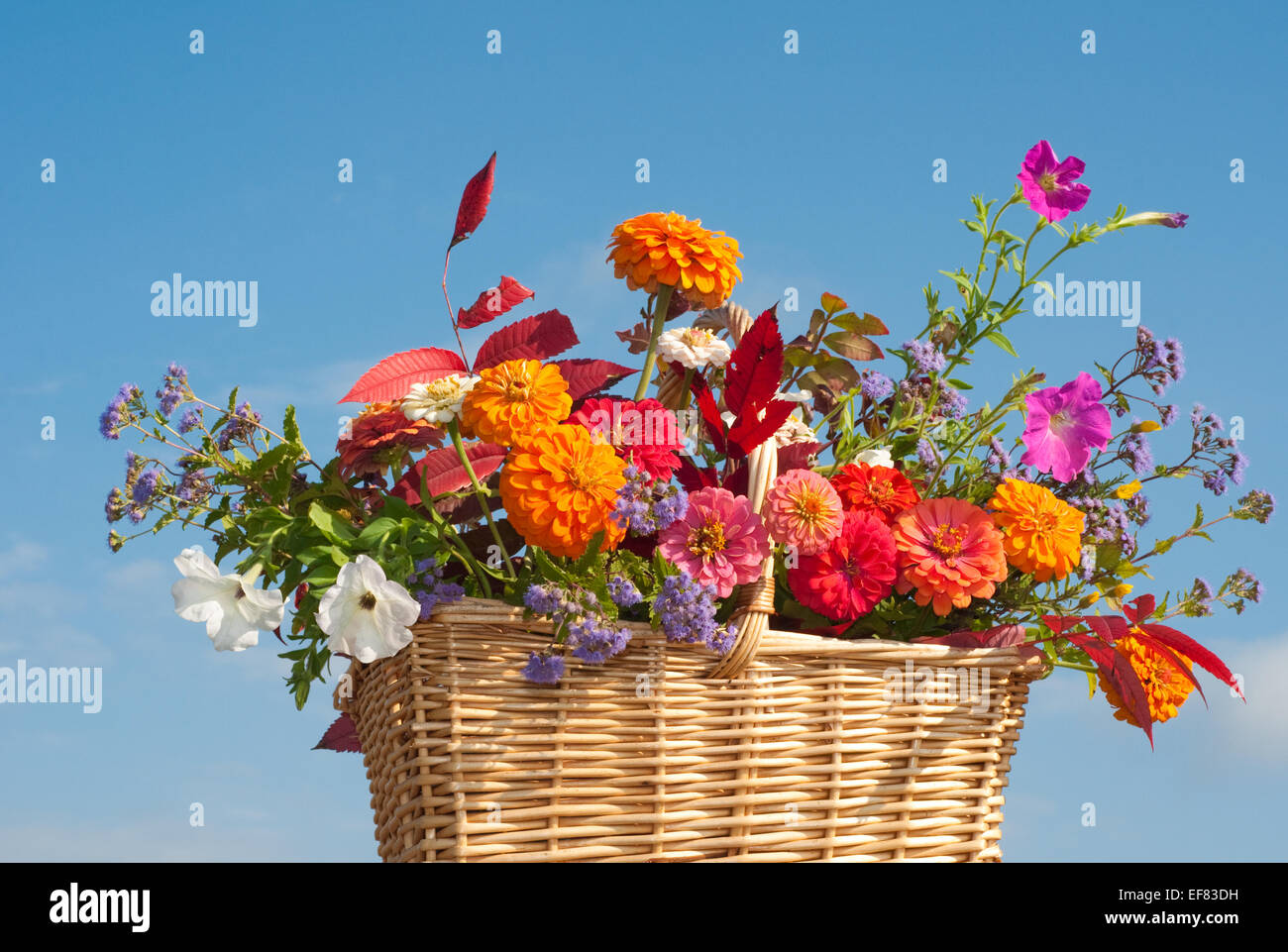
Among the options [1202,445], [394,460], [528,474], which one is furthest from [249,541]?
[1202,445]

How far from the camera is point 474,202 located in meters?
1.69

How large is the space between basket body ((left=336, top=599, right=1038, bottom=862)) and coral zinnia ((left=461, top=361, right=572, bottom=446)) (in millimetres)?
246

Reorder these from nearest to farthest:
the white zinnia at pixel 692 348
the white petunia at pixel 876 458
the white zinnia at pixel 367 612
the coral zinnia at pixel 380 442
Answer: the white zinnia at pixel 367 612, the coral zinnia at pixel 380 442, the white zinnia at pixel 692 348, the white petunia at pixel 876 458

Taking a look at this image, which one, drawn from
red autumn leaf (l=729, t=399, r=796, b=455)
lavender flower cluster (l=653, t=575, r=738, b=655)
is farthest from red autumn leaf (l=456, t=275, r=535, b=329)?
lavender flower cluster (l=653, t=575, r=738, b=655)

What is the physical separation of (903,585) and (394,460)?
0.80m

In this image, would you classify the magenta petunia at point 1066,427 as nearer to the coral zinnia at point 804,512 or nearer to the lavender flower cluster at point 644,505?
the coral zinnia at point 804,512

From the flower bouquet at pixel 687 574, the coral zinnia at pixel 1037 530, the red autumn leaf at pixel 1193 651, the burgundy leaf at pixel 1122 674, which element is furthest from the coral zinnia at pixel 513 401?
the red autumn leaf at pixel 1193 651

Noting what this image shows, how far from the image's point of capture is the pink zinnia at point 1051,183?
1860 mm

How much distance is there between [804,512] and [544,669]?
42 centimetres

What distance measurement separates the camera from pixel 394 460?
5.26ft

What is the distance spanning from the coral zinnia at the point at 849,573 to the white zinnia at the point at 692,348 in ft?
1.16

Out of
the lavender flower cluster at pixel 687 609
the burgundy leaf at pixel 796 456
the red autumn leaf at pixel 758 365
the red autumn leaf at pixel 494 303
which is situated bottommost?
the lavender flower cluster at pixel 687 609

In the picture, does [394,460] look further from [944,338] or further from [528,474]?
[944,338]

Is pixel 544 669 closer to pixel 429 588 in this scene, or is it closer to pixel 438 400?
pixel 429 588
